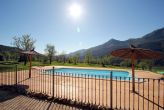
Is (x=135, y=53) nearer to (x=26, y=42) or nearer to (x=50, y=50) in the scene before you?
(x=26, y=42)

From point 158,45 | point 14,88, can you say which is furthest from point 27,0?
point 158,45

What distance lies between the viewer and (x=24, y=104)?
6828mm

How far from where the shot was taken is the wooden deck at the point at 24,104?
640cm

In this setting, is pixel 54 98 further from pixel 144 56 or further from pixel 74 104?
pixel 144 56

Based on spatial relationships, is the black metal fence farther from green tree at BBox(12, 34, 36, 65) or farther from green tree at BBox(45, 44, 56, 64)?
green tree at BBox(45, 44, 56, 64)

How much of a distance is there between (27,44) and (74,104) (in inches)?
1337

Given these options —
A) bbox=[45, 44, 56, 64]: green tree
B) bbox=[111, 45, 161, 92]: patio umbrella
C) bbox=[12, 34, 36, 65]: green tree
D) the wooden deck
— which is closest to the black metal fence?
the wooden deck

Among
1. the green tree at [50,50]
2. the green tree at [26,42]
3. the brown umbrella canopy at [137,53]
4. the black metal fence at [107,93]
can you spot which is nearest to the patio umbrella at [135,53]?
the brown umbrella canopy at [137,53]

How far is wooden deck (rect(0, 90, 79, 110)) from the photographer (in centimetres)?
640

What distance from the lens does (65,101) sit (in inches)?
274

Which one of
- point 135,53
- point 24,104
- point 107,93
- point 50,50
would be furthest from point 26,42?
point 24,104

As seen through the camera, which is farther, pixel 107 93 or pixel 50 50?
pixel 50 50

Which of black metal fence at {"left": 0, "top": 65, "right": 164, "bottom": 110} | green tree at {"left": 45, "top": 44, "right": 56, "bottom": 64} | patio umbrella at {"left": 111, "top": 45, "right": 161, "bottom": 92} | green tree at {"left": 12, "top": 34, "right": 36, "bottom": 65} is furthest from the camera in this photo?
green tree at {"left": 45, "top": 44, "right": 56, "bottom": 64}

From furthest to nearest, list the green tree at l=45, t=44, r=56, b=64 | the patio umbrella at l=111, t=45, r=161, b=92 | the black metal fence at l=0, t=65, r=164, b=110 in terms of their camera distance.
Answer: the green tree at l=45, t=44, r=56, b=64, the patio umbrella at l=111, t=45, r=161, b=92, the black metal fence at l=0, t=65, r=164, b=110
